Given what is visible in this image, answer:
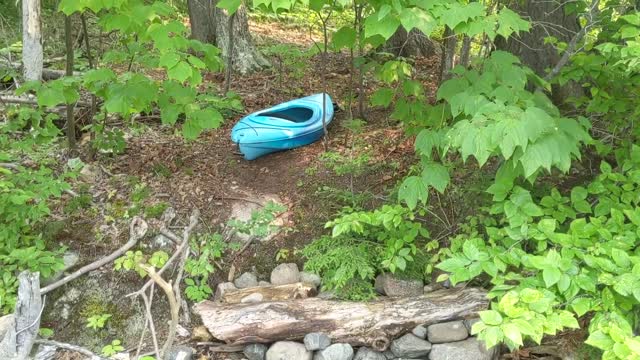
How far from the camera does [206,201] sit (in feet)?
15.3

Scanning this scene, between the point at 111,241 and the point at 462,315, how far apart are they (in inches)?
116

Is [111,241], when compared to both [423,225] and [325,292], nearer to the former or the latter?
[325,292]

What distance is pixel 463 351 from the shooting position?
10.8 feet

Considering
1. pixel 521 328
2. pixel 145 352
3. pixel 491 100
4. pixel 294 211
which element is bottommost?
pixel 145 352

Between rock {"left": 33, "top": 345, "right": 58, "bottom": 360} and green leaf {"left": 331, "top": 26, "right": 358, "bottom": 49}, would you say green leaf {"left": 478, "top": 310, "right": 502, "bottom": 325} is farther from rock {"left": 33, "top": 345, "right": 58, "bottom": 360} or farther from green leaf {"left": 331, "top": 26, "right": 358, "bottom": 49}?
rock {"left": 33, "top": 345, "right": 58, "bottom": 360}

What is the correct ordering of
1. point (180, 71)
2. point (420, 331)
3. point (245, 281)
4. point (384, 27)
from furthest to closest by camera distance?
point (245, 281) → point (420, 331) → point (180, 71) → point (384, 27)

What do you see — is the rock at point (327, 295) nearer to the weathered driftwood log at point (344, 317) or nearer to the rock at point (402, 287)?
the weathered driftwood log at point (344, 317)

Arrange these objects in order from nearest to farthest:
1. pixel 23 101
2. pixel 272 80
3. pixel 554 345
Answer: pixel 554 345, pixel 23 101, pixel 272 80

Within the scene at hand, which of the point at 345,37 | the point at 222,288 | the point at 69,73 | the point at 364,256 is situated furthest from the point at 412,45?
the point at 222,288

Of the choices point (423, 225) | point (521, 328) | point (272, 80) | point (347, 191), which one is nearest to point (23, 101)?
point (272, 80)

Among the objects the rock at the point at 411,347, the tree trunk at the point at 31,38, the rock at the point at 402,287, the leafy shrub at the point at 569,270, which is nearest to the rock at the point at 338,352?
the rock at the point at 411,347

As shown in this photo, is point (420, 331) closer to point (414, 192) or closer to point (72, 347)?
point (414, 192)

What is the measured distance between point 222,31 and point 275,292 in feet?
14.0

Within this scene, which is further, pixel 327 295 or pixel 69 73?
pixel 69 73
